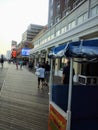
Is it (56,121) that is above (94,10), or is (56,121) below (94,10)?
below

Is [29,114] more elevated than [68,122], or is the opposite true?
[68,122]

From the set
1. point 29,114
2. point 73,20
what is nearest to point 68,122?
point 29,114

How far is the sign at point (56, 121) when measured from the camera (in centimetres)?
525

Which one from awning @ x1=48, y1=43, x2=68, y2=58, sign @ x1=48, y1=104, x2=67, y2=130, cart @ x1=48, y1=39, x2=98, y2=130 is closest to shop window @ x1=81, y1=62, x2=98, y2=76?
awning @ x1=48, y1=43, x2=68, y2=58

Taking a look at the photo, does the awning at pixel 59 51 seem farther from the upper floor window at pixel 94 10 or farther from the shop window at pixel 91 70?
the upper floor window at pixel 94 10

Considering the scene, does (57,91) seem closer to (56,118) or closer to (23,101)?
(56,118)

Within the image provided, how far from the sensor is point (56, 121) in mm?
5652

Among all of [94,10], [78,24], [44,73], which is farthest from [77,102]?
[78,24]

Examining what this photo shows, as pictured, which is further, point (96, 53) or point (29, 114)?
point (29, 114)

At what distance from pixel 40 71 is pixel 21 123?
26.6 ft

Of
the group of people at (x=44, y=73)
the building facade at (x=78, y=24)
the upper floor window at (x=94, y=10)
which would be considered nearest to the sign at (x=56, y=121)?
the group of people at (x=44, y=73)

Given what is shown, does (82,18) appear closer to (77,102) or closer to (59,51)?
(59,51)

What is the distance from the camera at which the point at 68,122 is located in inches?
199

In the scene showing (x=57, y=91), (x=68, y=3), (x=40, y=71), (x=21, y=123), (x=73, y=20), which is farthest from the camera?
(x=68, y=3)
